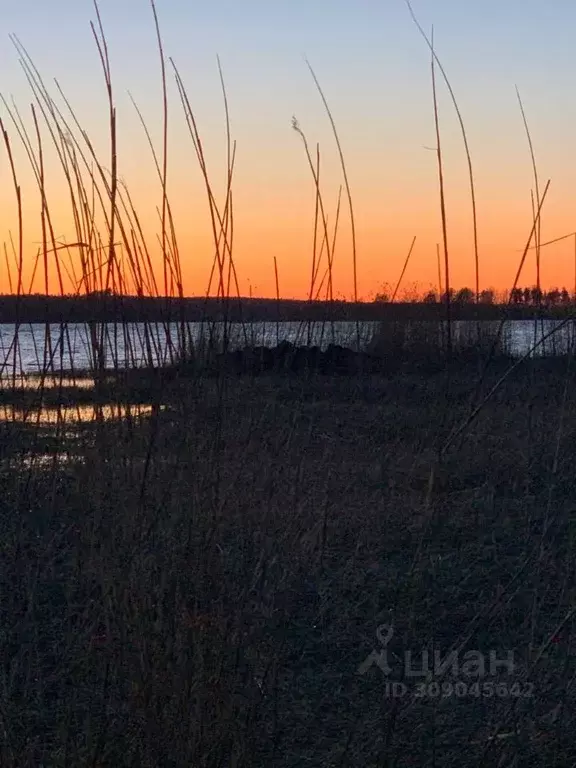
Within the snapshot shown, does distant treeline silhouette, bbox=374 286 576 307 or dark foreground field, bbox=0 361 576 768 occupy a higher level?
distant treeline silhouette, bbox=374 286 576 307

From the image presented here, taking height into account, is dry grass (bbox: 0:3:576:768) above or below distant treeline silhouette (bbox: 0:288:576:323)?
below

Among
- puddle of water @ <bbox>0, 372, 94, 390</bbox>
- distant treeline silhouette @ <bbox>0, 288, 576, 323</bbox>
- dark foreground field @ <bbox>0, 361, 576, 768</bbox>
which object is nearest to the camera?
dark foreground field @ <bbox>0, 361, 576, 768</bbox>

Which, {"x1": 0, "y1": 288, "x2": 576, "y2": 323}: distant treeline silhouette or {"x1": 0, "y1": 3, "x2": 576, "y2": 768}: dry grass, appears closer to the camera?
{"x1": 0, "y1": 3, "x2": 576, "y2": 768}: dry grass

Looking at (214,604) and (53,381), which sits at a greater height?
(53,381)

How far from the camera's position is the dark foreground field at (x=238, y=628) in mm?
1374

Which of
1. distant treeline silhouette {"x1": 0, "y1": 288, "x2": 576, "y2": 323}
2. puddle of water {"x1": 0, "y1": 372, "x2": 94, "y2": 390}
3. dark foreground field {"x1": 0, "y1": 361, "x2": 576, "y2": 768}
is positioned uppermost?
distant treeline silhouette {"x1": 0, "y1": 288, "x2": 576, "y2": 323}

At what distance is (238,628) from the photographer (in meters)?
1.44

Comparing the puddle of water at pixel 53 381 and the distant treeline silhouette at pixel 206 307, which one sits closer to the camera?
the distant treeline silhouette at pixel 206 307

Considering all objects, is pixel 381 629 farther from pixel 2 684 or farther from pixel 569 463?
pixel 569 463

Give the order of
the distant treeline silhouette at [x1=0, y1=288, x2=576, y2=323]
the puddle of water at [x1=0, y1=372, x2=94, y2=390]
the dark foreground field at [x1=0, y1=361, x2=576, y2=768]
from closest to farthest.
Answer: the dark foreground field at [x1=0, y1=361, x2=576, y2=768]
the distant treeline silhouette at [x1=0, y1=288, x2=576, y2=323]
the puddle of water at [x1=0, y1=372, x2=94, y2=390]

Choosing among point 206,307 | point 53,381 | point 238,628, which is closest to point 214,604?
point 238,628

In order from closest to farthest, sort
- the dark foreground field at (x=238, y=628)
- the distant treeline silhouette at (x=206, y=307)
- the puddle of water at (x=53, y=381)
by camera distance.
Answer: the dark foreground field at (x=238, y=628)
the distant treeline silhouette at (x=206, y=307)
the puddle of water at (x=53, y=381)

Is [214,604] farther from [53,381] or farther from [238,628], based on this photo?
[53,381]

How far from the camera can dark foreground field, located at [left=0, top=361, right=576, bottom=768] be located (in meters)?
1.37
